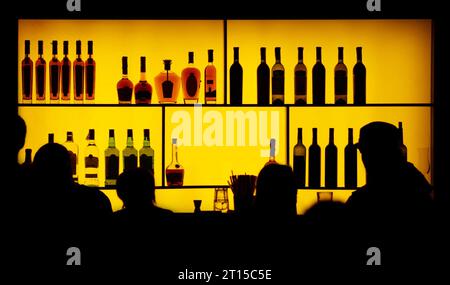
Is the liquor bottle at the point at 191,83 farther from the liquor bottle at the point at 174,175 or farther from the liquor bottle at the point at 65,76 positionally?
the liquor bottle at the point at 65,76

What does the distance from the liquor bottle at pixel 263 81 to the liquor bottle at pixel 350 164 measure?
46 cm

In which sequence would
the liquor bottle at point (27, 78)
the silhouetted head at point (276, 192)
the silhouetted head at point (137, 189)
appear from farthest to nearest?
the liquor bottle at point (27, 78) → the silhouetted head at point (137, 189) → the silhouetted head at point (276, 192)

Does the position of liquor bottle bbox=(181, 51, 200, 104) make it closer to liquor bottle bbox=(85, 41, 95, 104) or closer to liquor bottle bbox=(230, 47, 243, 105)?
liquor bottle bbox=(230, 47, 243, 105)

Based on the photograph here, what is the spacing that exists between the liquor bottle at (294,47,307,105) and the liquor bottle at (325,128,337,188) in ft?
0.74

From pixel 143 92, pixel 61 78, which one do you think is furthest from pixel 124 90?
pixel 61 78

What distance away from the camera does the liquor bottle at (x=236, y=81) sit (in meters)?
3.28

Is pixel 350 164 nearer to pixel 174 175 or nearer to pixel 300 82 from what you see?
pixel 300 82

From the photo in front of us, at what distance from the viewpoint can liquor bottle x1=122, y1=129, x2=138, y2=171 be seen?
3.29 metres

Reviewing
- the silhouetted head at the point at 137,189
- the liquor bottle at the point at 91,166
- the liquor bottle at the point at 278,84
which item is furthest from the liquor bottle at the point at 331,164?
the liquor bottle at the point at 91,166

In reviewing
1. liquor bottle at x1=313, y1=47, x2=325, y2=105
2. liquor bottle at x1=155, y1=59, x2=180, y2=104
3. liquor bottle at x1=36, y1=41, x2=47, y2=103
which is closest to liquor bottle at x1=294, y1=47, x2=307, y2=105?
liquor bottle at x1=313, y1=47, x2=325, y2=105
